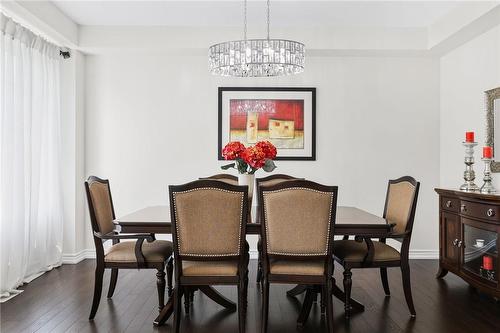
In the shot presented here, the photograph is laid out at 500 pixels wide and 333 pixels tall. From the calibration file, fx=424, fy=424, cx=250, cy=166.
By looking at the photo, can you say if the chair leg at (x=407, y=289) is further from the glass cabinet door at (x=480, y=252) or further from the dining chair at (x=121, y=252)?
the dining chair at (x=121, y=252)

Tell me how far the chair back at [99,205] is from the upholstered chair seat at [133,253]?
0.20 m

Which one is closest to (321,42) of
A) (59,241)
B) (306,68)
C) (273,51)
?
(306,68)

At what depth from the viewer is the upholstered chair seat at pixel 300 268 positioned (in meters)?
2.66

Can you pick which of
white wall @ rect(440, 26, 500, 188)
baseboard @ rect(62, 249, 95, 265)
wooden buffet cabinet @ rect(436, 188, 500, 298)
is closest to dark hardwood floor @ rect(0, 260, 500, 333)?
wooden buffet cabinet @ rect(436, 188, 500, 298)

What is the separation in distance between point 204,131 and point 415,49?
8.48ft

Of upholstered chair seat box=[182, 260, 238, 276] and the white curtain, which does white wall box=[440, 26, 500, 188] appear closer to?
upholstered chair seat box=[182, 260, 238, 276]

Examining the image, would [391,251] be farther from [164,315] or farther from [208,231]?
[164,315]

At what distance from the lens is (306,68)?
5062 millimetres

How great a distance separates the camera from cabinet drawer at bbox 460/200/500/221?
10.7ft

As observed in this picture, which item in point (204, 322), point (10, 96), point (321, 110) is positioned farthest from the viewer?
point (321, 110)

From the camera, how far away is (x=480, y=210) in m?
3.46

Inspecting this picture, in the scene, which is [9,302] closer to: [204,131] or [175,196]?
[175,196]

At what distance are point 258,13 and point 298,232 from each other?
8.84 ft

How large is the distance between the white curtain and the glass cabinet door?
3.91 meters
